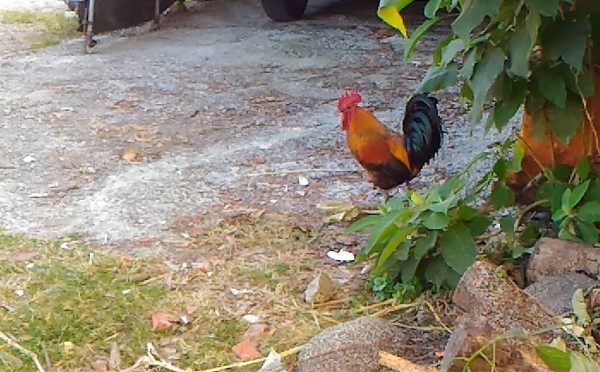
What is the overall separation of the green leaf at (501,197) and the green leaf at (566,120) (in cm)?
26

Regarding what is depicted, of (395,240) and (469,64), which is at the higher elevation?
(469,64)

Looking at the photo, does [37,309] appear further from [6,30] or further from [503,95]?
[6,30]

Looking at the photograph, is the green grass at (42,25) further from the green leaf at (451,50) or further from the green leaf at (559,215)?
the green leaf at (559,215)

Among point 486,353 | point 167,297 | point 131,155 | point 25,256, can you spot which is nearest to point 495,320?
point 486,353

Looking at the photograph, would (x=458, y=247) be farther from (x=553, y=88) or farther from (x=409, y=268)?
(x=553, y=88)

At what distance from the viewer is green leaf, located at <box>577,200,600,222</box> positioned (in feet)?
6.84

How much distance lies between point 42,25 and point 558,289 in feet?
18.1

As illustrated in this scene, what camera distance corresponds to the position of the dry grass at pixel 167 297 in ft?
7.29

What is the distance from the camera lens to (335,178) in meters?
3.44

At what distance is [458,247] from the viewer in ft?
7.20

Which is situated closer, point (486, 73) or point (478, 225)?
point (486, 73)

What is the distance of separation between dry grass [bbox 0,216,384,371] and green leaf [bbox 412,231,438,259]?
0.77 ft

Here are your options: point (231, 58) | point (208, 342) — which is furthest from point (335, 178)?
point (231, 58)

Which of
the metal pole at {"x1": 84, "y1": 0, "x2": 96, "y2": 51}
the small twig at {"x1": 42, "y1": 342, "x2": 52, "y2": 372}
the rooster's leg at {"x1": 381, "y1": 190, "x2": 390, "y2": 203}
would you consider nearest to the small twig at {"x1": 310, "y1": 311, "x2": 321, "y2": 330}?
the small twig at {"x1": 42, "y1": 342, "x2": 52, "y2": 372}
